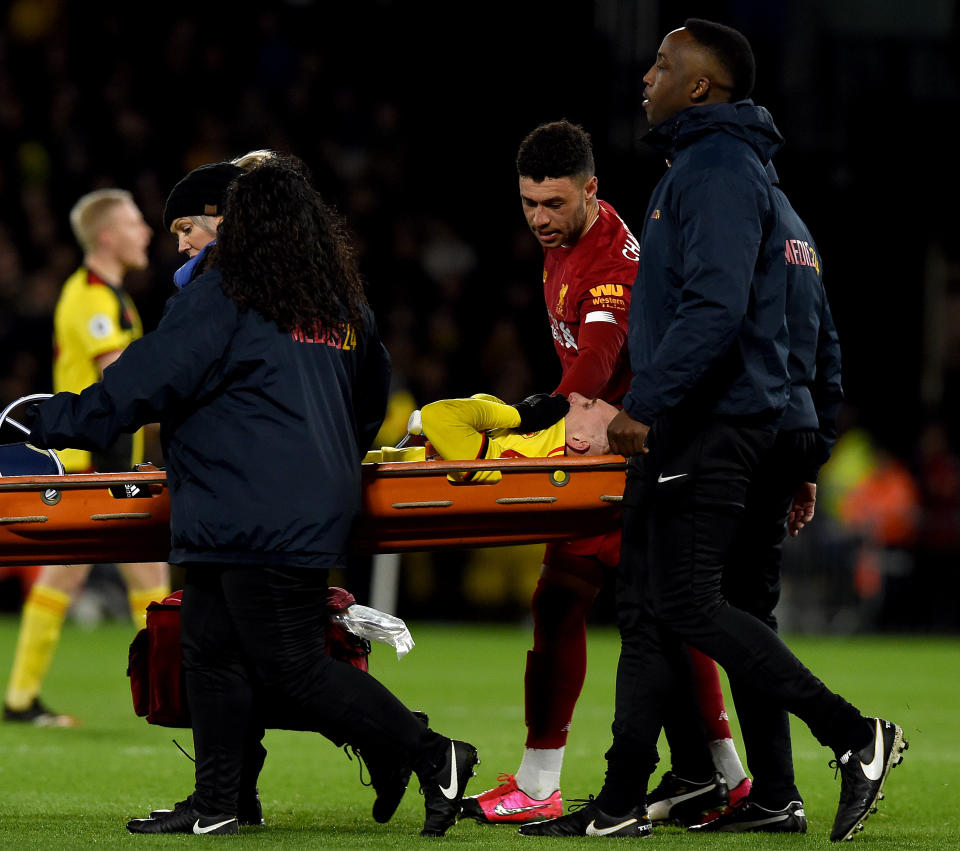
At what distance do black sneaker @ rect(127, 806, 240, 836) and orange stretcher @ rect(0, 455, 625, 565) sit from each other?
2.46 ft

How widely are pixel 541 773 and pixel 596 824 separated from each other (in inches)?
24.1

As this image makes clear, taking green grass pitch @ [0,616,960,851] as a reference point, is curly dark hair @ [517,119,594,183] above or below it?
above

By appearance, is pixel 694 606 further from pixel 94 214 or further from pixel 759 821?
pixel 94 214

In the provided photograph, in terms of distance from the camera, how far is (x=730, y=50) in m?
4.54

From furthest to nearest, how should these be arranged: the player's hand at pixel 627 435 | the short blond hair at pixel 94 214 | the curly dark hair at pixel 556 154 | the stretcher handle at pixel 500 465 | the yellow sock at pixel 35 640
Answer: the short blond hair at pixel 94 214 < the yellow sock at pixel 35 640 < the curly dark hair at pixel 556 154 < the stretcher handle at pixel 500 465 < the player's hand at pixel 627 435

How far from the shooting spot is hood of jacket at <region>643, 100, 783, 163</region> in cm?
444

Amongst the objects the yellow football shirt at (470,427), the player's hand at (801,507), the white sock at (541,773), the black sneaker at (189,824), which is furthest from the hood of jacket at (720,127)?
the black sneaker at (189,824)

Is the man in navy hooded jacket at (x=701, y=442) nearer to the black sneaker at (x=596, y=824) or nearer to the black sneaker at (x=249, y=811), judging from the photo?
the black sneaker at (x=596, y=824)

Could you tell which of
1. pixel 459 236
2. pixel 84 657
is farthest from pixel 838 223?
pixel 84 657

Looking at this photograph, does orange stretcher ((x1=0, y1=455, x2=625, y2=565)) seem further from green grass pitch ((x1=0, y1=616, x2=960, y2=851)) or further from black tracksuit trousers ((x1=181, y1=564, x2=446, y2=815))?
green grass pitch ((x1=0, y1=616, x2=960, y2=851))

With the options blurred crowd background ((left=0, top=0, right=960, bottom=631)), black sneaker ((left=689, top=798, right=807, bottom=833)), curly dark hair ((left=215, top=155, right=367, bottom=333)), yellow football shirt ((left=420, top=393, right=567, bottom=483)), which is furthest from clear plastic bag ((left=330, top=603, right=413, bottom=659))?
blurred crowd background ((left=0, top=0, right=960, bottom=631))

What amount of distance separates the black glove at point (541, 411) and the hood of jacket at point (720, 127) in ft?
2.53

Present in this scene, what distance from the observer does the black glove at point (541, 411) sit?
15.9ft

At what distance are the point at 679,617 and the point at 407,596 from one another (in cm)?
989
